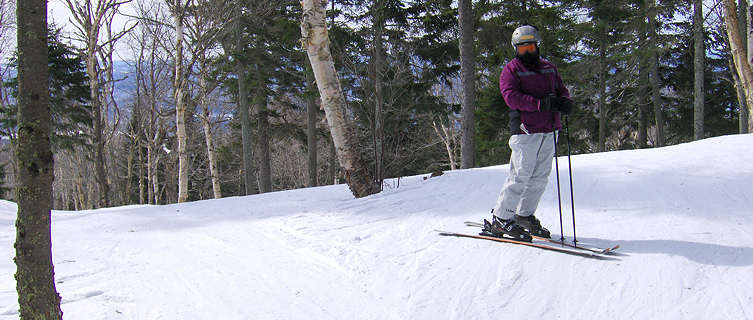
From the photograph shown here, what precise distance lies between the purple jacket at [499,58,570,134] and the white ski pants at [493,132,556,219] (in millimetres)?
75

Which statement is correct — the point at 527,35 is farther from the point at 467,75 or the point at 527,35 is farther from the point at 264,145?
the point at 264,145

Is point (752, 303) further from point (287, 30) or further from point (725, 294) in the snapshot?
point (287, 30)

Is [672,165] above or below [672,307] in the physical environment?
above

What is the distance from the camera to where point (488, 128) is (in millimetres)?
18078

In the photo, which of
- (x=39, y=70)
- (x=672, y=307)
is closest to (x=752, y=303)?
(x=672, y=307)

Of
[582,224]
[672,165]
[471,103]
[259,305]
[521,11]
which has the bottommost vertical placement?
[259,305]

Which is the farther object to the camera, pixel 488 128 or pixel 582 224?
pixel 488 128

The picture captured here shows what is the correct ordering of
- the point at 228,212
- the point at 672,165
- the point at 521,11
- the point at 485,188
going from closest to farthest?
the point at 672,165 < the point at 485,188 < the point at 228,212 < the point at 521,11

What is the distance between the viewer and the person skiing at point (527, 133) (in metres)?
3.22

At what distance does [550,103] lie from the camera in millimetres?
3072

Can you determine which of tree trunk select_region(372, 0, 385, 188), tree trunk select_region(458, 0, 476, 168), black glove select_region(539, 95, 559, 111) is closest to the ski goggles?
black glove select_region(539, 95, 559, 111)

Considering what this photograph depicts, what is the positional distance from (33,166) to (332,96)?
430cm

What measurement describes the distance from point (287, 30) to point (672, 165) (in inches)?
520

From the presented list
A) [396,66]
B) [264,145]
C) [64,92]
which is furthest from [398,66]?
[64,92]
